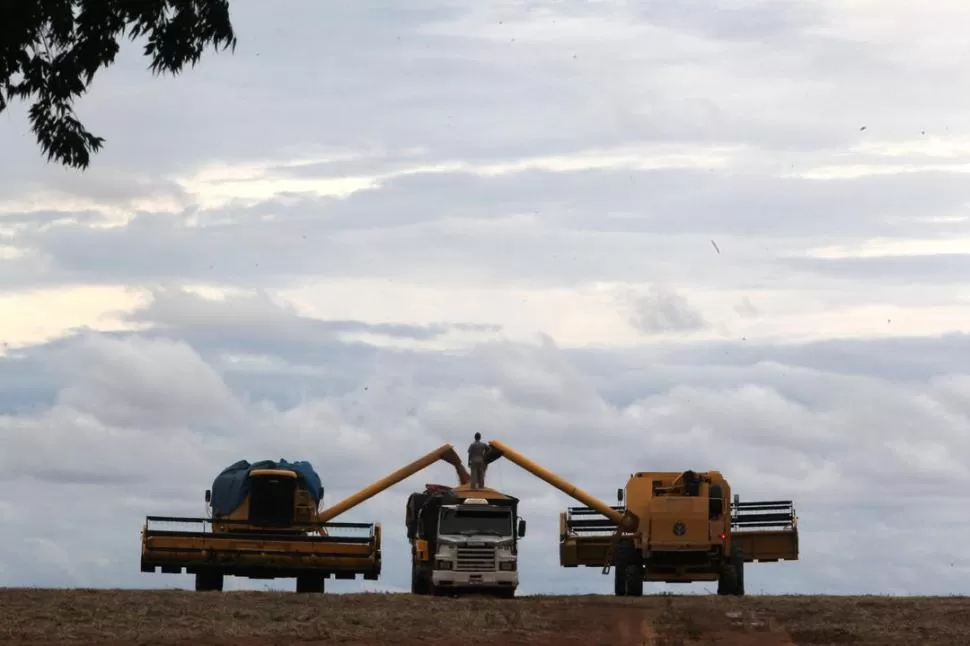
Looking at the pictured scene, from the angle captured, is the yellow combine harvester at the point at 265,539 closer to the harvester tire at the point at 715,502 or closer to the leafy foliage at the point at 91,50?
the harvester tire at the point at 715,502

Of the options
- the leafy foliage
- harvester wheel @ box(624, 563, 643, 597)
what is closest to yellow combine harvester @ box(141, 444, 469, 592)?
harvester wheel @ box(624, 563, 643, 597)

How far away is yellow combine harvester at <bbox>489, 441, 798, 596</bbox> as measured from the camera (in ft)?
148

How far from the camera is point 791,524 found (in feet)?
161

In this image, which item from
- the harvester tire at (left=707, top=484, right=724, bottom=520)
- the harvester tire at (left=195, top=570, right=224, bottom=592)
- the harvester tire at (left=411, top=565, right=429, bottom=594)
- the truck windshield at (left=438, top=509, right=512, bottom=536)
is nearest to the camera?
the truck windshield at (left=438, top=509, right=512, bottom=536)

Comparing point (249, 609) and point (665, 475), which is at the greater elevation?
point (665, 475)

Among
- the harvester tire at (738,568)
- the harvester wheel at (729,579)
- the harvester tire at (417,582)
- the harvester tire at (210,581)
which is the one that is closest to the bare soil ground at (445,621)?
the harvester tire at (417,582)

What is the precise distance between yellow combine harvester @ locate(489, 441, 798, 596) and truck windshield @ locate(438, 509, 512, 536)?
5.04 meters

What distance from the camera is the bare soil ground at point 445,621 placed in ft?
102

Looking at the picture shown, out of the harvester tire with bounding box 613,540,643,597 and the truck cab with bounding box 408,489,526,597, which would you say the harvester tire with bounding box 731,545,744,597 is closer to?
the harvester tire with bounding box 613,540,643,597

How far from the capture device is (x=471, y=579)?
1662 inches

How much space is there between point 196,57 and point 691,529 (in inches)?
977

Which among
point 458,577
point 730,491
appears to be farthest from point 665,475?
point 458,577

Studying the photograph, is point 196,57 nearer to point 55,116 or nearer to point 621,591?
point 55,116

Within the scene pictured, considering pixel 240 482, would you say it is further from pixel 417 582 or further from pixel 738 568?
pixel 738 568
